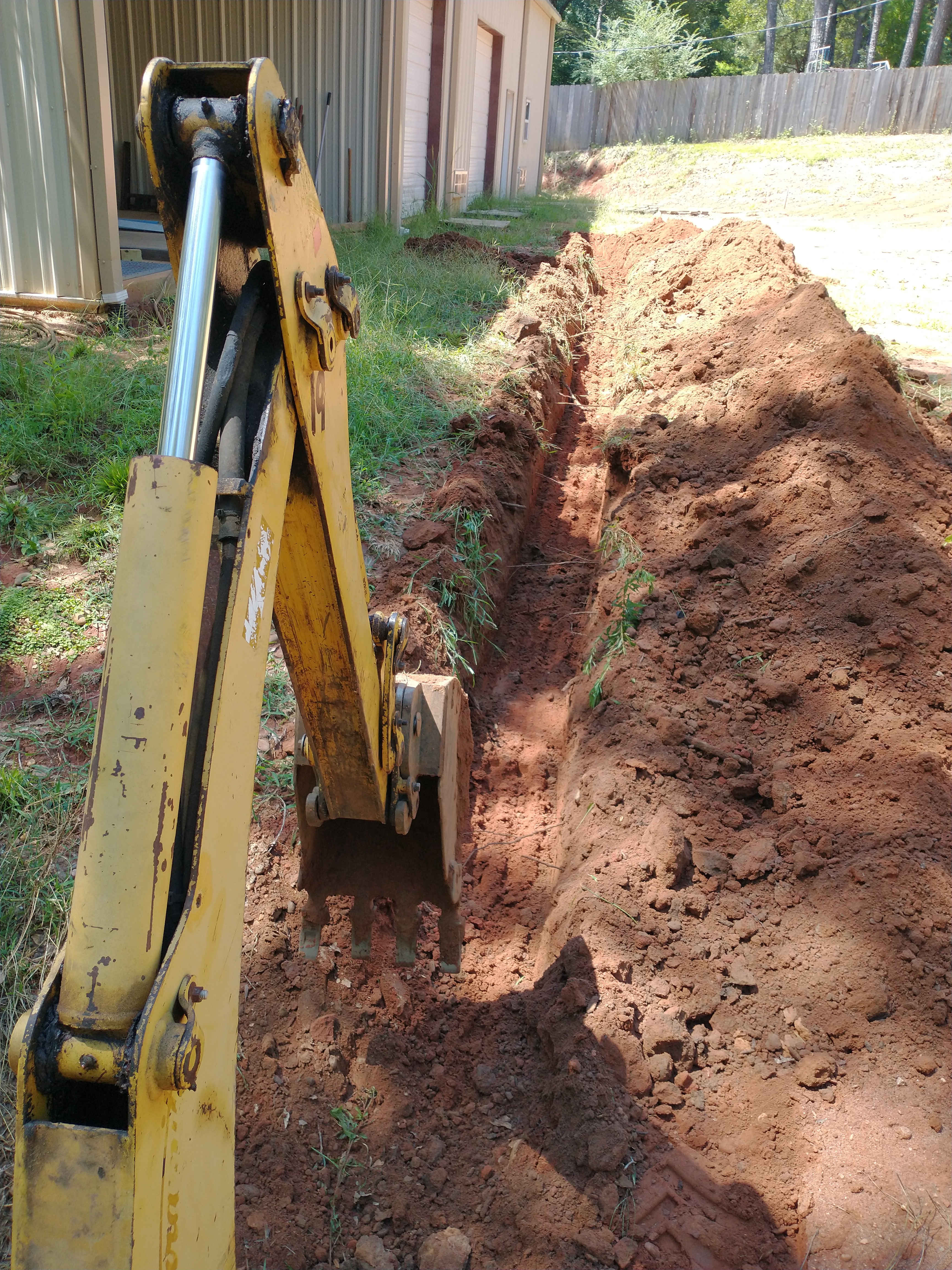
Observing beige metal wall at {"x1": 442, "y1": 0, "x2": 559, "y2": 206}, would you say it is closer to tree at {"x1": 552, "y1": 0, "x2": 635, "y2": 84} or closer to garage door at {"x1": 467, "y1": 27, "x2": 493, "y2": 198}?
garage door at {"x1": 467, "y1": 27, "x2": 493, "y2": 198}

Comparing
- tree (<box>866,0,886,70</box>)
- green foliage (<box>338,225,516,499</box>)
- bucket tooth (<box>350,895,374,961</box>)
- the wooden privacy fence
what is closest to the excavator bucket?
bucket tooth (<box>350,895,374,961</box>)

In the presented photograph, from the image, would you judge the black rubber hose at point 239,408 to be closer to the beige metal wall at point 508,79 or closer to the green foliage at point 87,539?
the green foliage at point 87,539

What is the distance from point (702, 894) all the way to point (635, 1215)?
0.93 metres

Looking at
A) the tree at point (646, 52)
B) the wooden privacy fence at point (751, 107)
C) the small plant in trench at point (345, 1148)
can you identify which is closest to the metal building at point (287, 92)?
the small plant in trench at point (345, 1148)

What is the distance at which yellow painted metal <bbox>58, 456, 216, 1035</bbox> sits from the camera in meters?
0.93

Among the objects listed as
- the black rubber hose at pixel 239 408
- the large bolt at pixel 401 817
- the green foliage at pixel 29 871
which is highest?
the black rubber hose at pixel 239 408

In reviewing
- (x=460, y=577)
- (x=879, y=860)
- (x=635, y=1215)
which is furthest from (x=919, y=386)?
(x=635, y=1215)

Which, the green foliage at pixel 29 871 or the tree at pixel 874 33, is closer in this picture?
the green foliage at pixel 29 871

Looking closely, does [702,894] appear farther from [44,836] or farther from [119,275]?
[119,275]

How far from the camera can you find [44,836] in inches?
101

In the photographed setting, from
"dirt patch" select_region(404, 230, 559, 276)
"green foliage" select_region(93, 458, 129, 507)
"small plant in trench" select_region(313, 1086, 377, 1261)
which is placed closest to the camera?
"small plant in trench" select_region(313, 1086, 377, 1261)

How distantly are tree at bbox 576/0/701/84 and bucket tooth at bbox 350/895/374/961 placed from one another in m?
37.8

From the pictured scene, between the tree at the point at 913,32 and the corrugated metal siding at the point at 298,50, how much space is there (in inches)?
1160

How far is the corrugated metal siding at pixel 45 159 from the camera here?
5504mm
